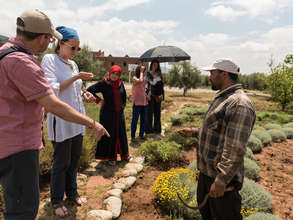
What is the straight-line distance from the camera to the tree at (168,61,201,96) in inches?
874

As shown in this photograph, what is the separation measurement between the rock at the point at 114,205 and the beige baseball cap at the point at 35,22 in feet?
7.50

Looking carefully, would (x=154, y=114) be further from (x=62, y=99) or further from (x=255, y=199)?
(x=62, y=99)

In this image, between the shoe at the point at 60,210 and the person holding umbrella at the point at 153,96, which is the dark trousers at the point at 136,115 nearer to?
the person holding umbrella at the point at 153,96

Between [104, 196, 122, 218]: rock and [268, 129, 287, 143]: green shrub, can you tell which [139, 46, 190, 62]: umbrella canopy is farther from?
[104, 196, 122, 218]: rock

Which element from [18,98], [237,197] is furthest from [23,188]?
[237,197]

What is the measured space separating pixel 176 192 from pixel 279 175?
2.76 metres

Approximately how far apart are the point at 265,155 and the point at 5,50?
5867 millimetres

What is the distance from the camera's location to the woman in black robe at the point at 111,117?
3979 mm

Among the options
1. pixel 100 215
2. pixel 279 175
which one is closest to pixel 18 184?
pixel 100 215

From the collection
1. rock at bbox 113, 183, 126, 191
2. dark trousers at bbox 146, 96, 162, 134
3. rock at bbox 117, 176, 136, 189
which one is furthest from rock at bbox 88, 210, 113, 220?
dark trousers at bbox 146, 96, 162, 134

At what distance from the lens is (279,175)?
4.20 meters

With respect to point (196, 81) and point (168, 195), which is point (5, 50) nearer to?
point (168, 195)

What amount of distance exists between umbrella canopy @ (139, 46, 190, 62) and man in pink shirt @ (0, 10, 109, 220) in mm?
4887

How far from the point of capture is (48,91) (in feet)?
4.54
